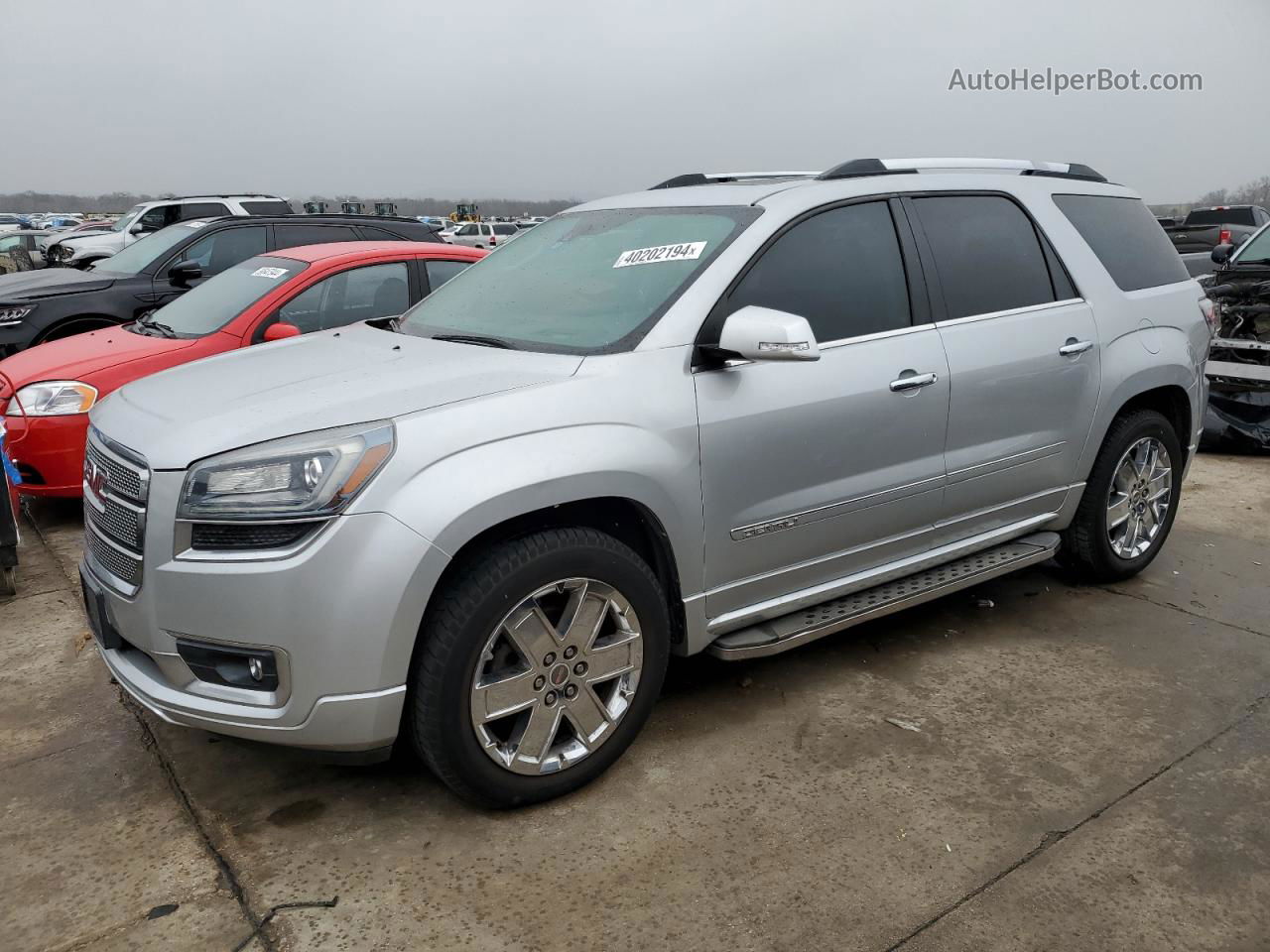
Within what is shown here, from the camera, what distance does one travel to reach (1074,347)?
12.9ft

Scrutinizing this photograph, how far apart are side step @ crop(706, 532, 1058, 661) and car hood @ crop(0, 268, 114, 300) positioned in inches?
244

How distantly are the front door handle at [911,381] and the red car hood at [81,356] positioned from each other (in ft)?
13.4

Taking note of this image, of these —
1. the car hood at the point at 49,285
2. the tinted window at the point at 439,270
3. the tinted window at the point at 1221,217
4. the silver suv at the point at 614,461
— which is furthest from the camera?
the tinted window at the point at 1221,217

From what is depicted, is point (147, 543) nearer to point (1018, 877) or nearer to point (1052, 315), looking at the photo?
point (1018, 877)

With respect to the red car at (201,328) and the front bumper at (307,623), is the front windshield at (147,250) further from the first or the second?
the front bumper at (307,623)

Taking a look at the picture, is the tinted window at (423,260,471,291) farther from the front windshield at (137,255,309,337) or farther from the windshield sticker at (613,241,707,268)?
the windshield sticker at (613,241,707,268)

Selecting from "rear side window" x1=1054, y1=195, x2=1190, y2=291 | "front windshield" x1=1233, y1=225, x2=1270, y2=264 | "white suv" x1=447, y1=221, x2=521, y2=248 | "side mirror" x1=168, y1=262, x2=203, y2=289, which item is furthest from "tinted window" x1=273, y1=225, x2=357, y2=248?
"white suv" x1=447, y1=221, x2=521, y2=248

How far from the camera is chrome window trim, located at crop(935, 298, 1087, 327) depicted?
3.61 m

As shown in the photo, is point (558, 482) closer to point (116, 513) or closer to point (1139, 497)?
point (116, 513)

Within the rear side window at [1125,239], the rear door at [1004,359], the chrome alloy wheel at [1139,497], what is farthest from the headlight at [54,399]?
the chrome alloy wheel at [1139,497]

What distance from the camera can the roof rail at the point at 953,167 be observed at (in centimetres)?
364

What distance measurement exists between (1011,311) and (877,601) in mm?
1281

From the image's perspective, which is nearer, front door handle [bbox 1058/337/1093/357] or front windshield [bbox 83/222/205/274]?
front door handle [bbox 1058/337/1093/357]

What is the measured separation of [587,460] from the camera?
270 centimetres
